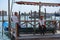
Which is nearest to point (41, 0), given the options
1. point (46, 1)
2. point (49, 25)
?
point (46, 1)

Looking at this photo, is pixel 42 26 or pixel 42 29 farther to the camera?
pixel 42 29

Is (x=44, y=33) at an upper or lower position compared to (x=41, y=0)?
lower

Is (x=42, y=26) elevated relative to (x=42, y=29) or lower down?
elevated

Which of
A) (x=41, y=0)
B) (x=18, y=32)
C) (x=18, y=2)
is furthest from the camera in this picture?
(x=41, y=0)

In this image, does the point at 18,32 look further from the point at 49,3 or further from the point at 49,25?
the point at 49,3

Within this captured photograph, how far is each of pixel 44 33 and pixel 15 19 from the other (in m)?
1.94

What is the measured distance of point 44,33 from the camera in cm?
1205

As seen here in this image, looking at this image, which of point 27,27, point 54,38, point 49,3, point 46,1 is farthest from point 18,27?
point 46,1

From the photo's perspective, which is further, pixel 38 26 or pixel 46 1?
pixel 46 1

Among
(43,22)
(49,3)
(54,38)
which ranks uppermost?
(49,3)

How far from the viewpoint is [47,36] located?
38.0 feet

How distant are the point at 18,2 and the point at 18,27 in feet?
9.72

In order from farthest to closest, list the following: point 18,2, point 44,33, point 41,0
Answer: point 41,0, point 18,2, point 44,33

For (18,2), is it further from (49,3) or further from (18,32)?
(18,32)
